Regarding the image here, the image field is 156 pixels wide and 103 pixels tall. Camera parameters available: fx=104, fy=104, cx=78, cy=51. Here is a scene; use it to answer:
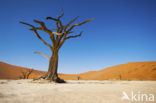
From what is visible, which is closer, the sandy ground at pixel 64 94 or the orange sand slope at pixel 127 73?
the sandy ground at pixel 64 94

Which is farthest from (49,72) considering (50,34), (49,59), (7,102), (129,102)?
(129,102)

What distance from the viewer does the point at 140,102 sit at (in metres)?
2.26

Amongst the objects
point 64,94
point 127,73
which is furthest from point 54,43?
point 127,73

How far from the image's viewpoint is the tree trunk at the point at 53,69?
28.9 feet

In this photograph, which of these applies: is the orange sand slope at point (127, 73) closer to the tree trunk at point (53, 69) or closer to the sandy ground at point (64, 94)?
the tree trunk at point (53, 69)

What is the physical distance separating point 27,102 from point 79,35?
8729 mm

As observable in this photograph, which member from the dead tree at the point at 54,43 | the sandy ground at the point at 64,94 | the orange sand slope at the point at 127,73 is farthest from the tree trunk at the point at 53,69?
the orange sand slope at the point at 127,73

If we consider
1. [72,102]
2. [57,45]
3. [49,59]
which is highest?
[57,45]

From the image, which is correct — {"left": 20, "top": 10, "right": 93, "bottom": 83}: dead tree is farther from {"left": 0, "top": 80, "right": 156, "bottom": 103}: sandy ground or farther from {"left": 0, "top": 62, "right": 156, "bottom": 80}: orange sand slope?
{"left": 0, "top": 62, "right": 156, "bottom": 80}: orange sand slope

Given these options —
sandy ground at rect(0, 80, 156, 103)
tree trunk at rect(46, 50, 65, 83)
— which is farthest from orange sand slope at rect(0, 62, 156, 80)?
sandy ground at rect(0, 80, 156, 103)

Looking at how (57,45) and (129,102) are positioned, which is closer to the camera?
(129,102)

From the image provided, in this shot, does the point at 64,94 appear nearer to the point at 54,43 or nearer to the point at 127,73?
the point at 54,43

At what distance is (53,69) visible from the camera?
9.09 m

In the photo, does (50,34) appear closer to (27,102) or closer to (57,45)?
(57,45)
